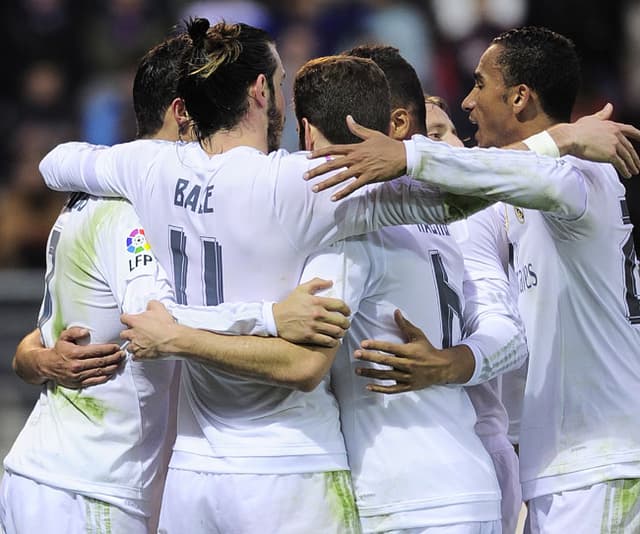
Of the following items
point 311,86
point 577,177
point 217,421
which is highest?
point 311,86

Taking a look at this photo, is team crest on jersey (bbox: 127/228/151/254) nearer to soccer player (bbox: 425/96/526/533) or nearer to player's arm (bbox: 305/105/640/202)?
player's arm (bbox: 305/105/640/202)

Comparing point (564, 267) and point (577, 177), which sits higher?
point (577, 177)

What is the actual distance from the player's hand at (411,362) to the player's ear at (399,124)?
2.79 feet

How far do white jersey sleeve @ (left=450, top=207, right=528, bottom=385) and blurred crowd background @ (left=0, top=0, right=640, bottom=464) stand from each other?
614 centimetres

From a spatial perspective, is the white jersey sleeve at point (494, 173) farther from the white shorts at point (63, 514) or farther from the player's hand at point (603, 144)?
the white shorts at point (63, 514)

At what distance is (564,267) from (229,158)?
120 cm

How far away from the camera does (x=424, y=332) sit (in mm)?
3740

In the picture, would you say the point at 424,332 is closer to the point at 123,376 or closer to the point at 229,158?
the point at 229,158

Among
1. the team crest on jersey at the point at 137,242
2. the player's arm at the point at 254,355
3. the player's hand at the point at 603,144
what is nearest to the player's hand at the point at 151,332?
the player's arm at the point at 254,355

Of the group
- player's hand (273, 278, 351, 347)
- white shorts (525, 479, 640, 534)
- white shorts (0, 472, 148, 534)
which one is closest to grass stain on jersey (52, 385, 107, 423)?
white shorts (0, 472, 148, 534)

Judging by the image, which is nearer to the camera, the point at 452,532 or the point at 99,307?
the point at 452,532

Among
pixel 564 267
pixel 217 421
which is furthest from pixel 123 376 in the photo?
pixel 564 267

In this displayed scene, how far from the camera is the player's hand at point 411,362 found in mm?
3621

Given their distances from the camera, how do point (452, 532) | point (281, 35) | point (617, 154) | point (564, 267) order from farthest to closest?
1. point (281, 35)
2. point (564, 267)
3. point (617, 154)
4. point (452, 532)
